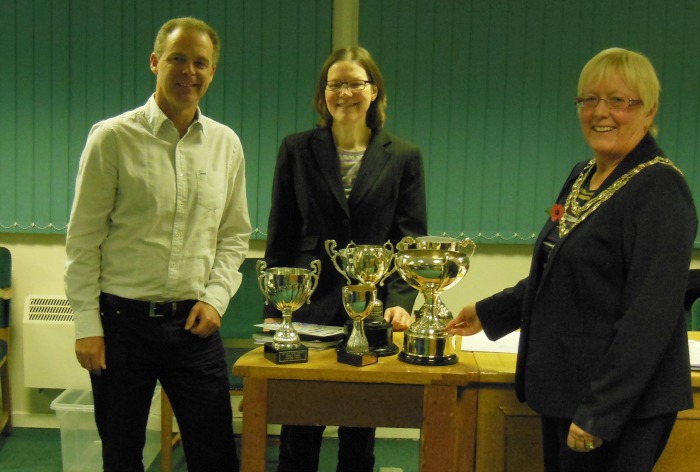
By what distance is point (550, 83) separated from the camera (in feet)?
11.1

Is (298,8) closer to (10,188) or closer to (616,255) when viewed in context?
(10,188)

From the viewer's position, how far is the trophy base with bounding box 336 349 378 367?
1643 millimetres

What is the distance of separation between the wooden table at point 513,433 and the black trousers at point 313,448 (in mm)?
567

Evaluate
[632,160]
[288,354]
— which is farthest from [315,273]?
[632,160]

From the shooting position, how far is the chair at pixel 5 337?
10.7ft

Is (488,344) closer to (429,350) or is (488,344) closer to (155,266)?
(429,350)

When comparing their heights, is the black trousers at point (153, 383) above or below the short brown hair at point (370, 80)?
below

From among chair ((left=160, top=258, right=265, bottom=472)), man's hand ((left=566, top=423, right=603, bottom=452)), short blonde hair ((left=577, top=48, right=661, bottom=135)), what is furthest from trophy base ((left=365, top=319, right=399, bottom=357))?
chair ((left=160, top=258, right=265, bottom=472))

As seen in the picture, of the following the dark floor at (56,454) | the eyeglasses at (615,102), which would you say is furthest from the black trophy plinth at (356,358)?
the dark floor at (56,454)

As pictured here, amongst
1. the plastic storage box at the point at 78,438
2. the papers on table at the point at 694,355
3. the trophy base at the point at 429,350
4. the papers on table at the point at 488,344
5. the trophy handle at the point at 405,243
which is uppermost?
the trophy handle at the point at 405,243

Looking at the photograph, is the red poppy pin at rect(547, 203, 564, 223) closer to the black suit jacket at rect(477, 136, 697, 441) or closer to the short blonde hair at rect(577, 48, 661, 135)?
the black suit jacket at rect(477, 136, 697, 441)

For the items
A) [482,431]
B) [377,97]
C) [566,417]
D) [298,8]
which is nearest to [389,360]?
[482,431]

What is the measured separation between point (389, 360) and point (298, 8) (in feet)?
7.29

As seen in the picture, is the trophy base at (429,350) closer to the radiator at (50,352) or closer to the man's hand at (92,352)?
the man's hand at (92,352)
